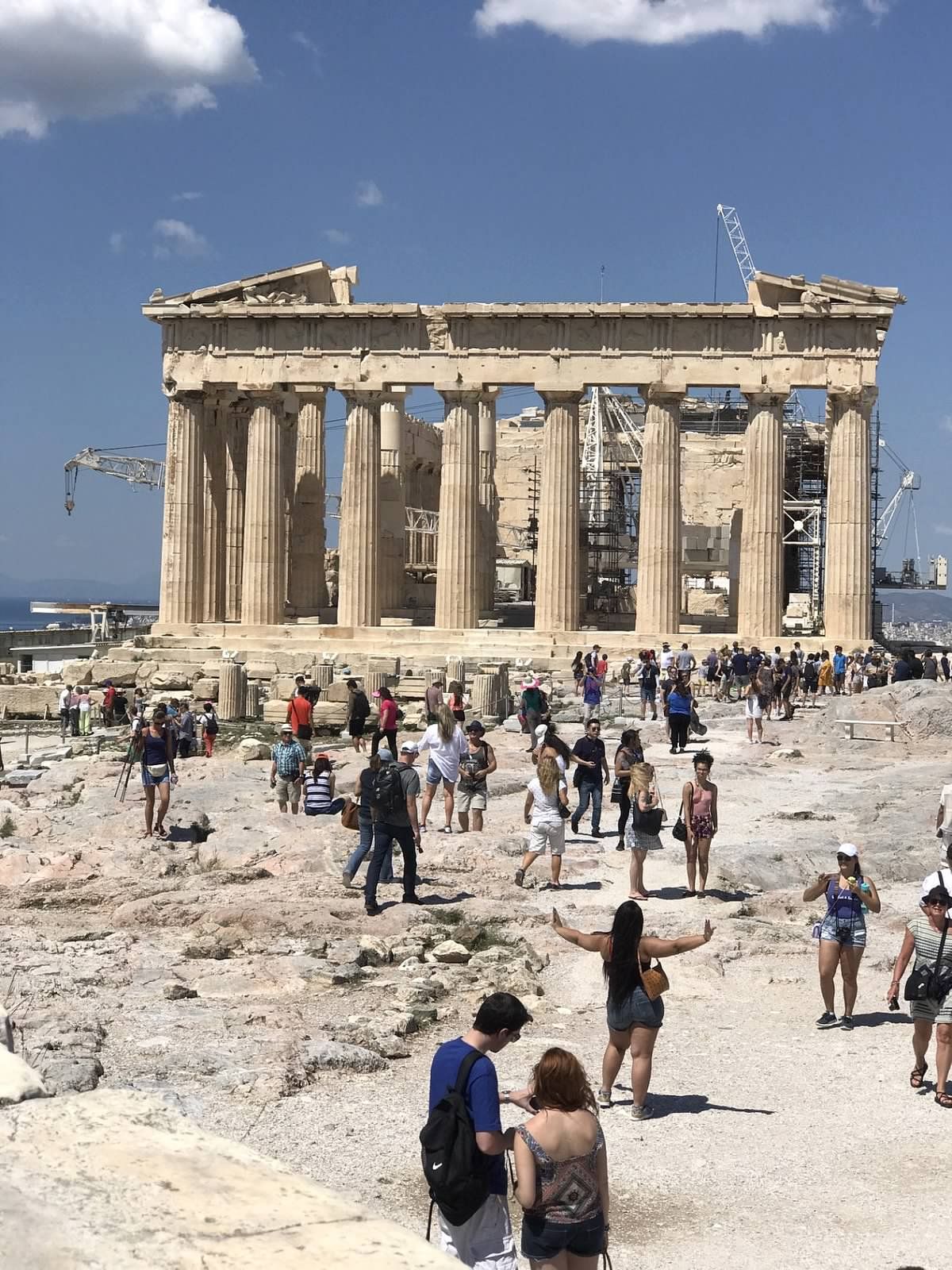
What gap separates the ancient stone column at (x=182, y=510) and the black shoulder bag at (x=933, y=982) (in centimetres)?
3941

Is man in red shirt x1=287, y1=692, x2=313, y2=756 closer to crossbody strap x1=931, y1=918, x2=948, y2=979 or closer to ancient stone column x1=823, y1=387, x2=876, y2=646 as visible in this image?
crossbody strap x1=931, y1=918, x2=948, y2=979

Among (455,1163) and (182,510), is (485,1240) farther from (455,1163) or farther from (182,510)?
(182,510)

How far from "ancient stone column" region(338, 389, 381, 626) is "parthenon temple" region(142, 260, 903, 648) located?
53mm

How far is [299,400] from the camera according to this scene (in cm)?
4962

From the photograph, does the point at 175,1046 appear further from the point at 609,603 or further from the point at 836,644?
the point at 609,603

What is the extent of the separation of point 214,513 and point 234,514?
826 millimetres

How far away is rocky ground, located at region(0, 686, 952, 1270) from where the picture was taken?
9422 mm

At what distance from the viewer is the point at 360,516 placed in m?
47.7

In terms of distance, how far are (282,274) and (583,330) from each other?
955cm

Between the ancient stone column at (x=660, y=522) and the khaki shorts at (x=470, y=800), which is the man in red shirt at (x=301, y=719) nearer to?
the khaki shorts at (x=470, y=800)

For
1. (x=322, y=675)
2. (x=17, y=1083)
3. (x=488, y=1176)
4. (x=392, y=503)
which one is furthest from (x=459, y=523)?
(x=17, y=1083)

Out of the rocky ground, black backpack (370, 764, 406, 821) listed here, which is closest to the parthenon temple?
the rocky ground

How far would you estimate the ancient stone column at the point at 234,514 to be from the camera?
50.9 meters

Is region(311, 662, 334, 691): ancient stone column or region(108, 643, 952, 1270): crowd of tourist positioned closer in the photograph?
region(108, 643, 952, 1270): crowd of tourist
